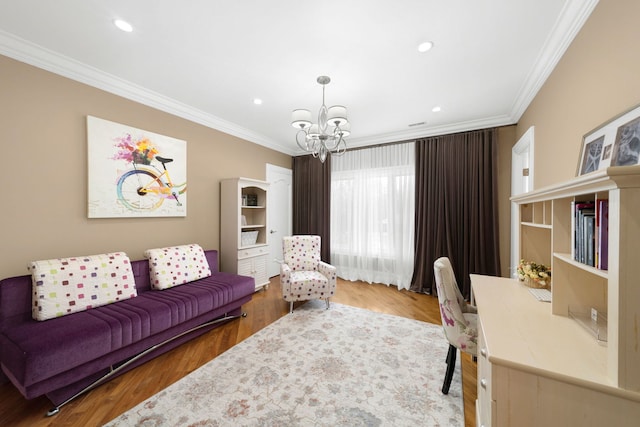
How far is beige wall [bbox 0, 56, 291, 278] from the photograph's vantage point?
196cm

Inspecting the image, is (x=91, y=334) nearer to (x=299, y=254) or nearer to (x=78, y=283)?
(x=78, y=283)

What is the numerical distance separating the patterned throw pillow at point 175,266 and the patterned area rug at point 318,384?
1.02m

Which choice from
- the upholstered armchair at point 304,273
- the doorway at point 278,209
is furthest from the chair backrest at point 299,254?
the doorway at point 278,209

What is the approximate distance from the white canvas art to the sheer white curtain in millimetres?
2713

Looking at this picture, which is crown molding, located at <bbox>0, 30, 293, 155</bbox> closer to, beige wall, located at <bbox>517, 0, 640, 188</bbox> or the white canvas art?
the white canvas art

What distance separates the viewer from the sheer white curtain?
13.4 ft

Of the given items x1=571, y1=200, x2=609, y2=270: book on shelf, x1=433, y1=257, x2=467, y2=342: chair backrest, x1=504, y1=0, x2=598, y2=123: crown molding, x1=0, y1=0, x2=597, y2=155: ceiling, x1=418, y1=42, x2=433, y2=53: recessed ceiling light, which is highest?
x1=0, y1=0, x2=597, y2=155: ceiling

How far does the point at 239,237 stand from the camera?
356 centimetres

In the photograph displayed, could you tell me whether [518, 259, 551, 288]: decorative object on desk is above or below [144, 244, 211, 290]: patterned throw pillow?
above

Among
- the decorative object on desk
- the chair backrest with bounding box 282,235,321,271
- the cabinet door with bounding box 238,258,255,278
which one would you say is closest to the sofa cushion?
the cabinet door with bounding box 238,258,255,278

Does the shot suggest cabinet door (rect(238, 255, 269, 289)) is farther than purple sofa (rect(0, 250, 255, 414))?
Yes

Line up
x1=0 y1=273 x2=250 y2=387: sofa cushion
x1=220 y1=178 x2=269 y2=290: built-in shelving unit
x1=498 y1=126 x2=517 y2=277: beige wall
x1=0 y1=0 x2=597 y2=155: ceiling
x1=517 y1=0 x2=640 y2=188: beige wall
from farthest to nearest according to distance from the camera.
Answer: x1=220 y1=178 x2=269 y2=290: built-in shelving unit < x1=498 y1=126 x2=517 y2=277: beige wall < x1=0 y1=0 x2=597 y2=155: ceiling < x1=0 y1=273 x2=250 y2=387: sofa cushion < x1=517 y1=0 x2=640 y2=188: beige wall

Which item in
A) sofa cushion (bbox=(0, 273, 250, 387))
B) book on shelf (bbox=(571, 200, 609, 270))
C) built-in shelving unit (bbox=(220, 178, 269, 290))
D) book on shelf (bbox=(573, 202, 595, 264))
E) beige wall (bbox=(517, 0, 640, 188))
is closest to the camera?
book on shelf (bbox=(571, 200, 609, 270))

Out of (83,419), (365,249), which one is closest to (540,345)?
(83,419)
